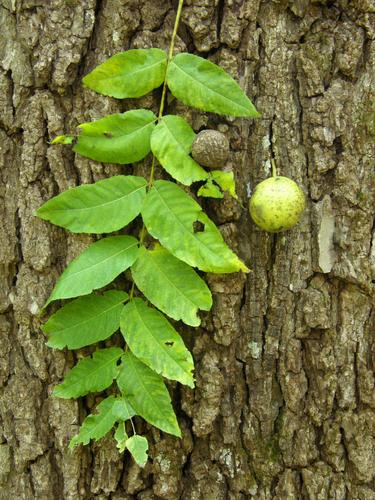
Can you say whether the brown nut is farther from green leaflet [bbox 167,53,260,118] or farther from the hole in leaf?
the hole in leaf

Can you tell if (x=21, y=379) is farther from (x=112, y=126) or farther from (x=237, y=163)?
(x=237, y=163)

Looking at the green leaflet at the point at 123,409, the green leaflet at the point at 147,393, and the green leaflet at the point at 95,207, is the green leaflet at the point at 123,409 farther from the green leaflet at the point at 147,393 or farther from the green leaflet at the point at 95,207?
the green leaflet at the point at 95,207

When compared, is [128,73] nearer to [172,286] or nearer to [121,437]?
[172,286]

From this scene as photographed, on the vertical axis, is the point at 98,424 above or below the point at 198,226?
below

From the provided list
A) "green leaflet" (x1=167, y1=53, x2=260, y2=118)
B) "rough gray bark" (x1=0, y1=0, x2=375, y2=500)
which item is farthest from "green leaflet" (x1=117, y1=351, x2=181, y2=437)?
"green leaflet" (x1=167, y1=53, x2=260, y2=118)

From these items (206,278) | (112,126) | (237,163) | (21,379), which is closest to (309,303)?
(206,278)

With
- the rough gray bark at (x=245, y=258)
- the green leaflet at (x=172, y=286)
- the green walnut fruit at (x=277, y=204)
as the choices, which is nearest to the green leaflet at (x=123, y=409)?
the rough gray bark at (x=245, y=258)

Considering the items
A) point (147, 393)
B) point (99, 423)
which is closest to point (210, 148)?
point (147, 393)
